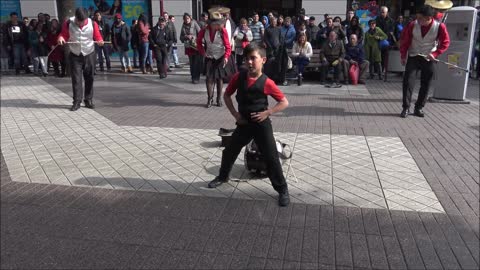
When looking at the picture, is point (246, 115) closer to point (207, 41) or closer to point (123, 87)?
point (207, 41)

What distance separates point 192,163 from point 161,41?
8.82 m

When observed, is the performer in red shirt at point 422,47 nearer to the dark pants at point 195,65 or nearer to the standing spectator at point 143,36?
the dark pants at point 195,65

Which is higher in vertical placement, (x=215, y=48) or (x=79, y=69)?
(x=215, y=48)

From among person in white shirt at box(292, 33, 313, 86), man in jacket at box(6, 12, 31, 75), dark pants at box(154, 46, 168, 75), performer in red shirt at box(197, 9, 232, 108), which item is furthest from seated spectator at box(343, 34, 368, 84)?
man in jacket at box(6, 12, 31, 75)

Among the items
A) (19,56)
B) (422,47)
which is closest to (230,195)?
(422,47)

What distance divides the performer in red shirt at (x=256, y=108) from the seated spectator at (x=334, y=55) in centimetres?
826

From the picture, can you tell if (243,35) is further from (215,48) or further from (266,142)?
(266,142)

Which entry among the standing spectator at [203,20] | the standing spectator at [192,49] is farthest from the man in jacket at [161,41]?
the standing spectator at [203,20]

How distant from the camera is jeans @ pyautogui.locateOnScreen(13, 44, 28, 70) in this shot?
1533cm

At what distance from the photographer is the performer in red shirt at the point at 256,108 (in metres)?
4.10

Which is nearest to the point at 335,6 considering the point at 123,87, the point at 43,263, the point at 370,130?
the point at 123,87

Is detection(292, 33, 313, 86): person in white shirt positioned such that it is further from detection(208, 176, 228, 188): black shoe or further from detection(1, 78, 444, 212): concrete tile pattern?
detection(208, 176, 228, 188): black shoe

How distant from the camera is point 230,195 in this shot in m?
4.70

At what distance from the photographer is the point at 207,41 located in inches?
359
